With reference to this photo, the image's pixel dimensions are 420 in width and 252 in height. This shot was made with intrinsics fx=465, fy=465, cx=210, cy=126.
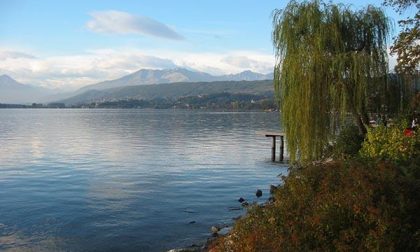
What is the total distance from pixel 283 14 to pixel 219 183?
1356 cm

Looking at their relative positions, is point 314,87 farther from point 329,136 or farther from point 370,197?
point 370,197

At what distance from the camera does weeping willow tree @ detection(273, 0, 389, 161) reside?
21.8 meters

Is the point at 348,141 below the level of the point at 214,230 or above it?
above

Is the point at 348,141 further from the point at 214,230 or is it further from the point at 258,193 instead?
the point at 214,230

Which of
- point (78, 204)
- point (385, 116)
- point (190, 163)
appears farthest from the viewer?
point (190, 163)

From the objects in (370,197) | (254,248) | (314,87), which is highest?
(314,87)

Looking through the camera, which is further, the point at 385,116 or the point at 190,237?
the point at 385,116

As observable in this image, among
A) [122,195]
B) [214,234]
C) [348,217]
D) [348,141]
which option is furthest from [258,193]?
[348,217]

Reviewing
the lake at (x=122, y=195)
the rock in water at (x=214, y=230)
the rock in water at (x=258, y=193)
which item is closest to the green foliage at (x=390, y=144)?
the rock in water at (x=214, y=230)

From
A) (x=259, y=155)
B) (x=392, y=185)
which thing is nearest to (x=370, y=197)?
(x=392, y=185)

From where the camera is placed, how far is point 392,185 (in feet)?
26.1

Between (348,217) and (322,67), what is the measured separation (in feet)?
49.0

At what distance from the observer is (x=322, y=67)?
855 inches

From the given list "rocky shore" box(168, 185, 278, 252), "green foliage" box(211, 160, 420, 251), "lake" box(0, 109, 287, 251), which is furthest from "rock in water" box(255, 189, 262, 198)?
"green foliage" box(211, 160, 420, 251)
